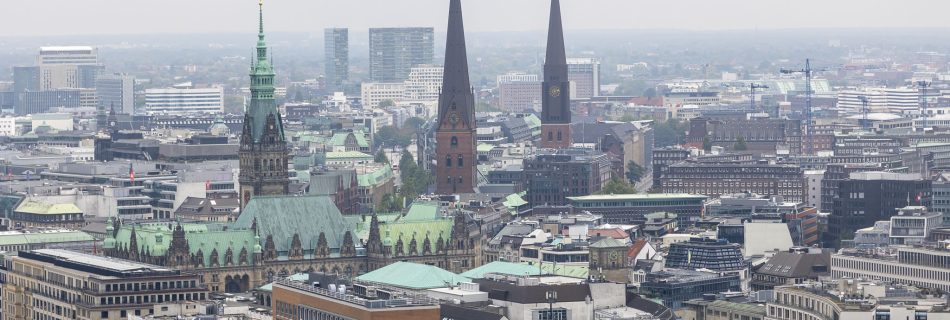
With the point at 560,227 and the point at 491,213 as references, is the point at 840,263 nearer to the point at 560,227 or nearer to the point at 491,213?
the point at 560,227

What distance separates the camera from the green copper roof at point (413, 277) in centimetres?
13100

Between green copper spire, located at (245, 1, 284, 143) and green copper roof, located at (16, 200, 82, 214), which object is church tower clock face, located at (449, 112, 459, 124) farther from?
green copper spire, located at (245, 1, 284, 143)

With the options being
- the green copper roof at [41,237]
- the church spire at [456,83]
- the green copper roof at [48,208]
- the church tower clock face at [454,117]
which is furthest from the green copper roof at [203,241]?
the church tower clock face at [454,117]

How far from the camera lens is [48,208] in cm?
19025

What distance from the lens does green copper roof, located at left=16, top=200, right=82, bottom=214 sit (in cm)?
18988

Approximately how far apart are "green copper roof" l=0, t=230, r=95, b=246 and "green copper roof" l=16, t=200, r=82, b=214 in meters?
17.5

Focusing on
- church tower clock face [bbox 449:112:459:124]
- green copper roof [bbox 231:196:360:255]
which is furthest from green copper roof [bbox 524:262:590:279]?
church tower clock face [bbox 449:112:459:124]

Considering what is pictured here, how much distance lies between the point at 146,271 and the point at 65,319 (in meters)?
5.29

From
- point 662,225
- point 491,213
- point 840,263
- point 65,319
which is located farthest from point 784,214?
point 65,319

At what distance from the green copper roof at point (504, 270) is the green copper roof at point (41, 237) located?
33.2 meters

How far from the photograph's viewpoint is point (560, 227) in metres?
178

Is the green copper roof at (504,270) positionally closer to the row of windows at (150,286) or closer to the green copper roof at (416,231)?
the row of windows at (150,286)

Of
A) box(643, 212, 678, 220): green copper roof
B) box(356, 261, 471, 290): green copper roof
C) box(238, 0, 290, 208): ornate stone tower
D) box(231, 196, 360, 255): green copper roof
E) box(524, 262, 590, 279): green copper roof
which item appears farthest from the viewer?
box(643, 212, 678, 220): green copper roof

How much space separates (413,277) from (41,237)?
3989cm
